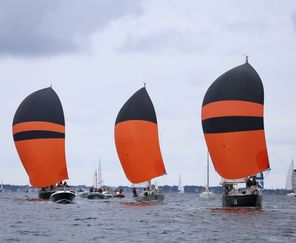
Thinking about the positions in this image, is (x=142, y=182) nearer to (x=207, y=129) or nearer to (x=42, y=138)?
(x=42, y=138)

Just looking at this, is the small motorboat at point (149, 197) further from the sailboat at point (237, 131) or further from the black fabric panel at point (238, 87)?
the black fabric panel at point (238, 87)

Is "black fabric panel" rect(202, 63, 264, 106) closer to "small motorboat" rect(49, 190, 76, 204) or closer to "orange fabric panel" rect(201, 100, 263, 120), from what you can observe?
"orange fabric panel" rect(201, 100, 263, 120)

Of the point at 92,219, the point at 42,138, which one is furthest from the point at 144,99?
the point at 92,219

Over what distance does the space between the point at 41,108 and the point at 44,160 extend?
4.44 metres

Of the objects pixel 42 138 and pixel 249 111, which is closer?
pixel 249 111

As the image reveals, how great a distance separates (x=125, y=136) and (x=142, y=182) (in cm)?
408

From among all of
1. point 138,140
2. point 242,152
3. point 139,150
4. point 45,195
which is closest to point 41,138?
point 45,195

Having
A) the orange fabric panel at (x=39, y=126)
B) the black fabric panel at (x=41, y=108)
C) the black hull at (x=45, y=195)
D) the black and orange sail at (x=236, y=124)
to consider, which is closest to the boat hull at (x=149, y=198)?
the black hull at (x=45, y=195)

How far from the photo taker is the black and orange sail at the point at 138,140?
60.4 metres

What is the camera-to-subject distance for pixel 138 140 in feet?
198

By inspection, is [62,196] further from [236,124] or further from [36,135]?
[236,124]

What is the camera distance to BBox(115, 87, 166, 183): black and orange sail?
198 feet

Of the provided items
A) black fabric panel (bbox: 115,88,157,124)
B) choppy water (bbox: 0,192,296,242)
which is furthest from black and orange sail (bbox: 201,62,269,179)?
black fabric panel (bbox: 115,88,157,124)

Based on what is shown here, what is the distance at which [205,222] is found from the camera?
40562mm
